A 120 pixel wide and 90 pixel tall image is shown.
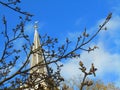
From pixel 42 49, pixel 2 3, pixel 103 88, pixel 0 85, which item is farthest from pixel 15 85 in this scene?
pixel 103 88

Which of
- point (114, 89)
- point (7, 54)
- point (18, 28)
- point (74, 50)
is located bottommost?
point (74, 50)

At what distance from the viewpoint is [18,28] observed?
6.62m

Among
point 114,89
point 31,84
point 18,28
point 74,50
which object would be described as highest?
point 114,89

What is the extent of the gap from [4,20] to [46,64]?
4.68ft

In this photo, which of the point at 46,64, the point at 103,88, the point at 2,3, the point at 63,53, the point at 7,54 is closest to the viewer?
the point at 2,3

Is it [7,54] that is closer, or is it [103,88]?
[7,54]

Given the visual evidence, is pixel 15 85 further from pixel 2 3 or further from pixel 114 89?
pixel 114 89

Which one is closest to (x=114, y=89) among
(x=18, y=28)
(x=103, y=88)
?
(x=103, y=88)

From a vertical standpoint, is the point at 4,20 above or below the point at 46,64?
above

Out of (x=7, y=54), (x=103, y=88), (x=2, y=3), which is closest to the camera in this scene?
(x=2, y=3)

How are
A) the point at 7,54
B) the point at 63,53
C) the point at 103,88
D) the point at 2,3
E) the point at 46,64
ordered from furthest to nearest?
the point at 103,88 < the point at 7,54 < the point at 63,53 < the point at 46,64 < the point at 2,3

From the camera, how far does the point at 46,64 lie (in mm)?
5344

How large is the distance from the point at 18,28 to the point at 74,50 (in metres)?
1.51

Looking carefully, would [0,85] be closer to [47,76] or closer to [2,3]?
[47,76]
